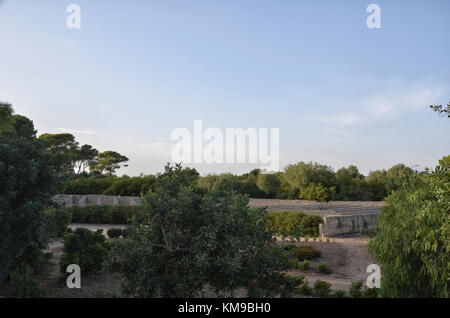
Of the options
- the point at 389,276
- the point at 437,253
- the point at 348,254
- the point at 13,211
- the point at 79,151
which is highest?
the point at 79,151

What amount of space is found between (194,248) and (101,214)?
2178 centimetres

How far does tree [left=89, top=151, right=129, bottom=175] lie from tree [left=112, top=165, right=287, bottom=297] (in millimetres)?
58336

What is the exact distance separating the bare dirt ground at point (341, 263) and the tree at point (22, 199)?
828cm

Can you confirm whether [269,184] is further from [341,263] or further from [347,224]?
[341,263]

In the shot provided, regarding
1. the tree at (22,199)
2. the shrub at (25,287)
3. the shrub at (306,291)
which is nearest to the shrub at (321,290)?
the shrub at (306,291)

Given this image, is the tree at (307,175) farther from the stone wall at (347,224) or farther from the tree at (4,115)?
the tree at (4,115)

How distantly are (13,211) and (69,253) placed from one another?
3.07 meters

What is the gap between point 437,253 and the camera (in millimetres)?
7141

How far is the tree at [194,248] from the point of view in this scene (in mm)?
5977

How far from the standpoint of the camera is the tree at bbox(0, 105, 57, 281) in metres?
8.43

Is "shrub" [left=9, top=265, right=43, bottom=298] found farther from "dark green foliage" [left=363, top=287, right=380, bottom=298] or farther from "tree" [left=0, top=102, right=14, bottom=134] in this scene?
"dark green foliage" [left=363, top=287, right=380, bottom=298]

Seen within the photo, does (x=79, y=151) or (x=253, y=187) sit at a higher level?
A: (x=79, y=151)
